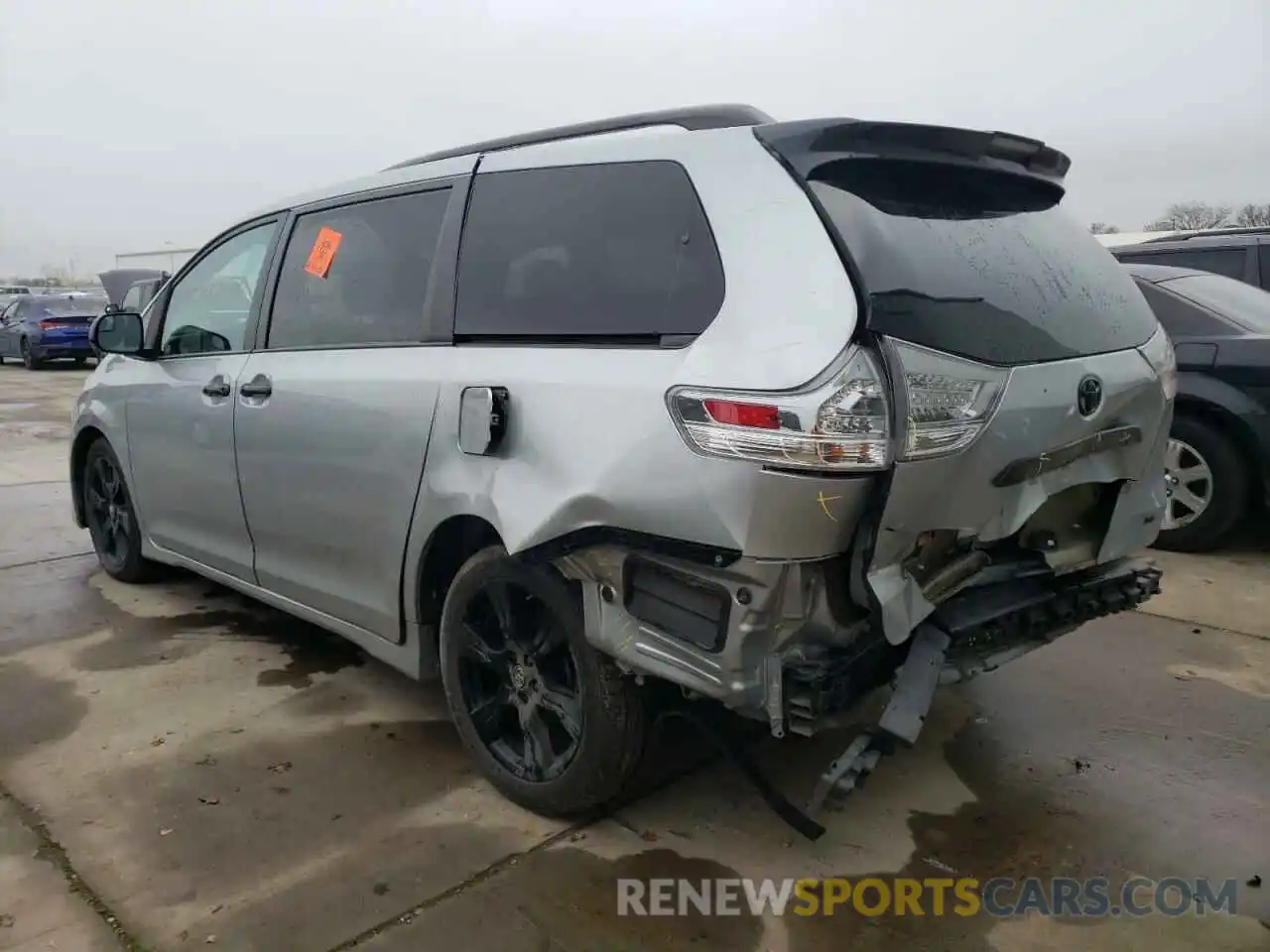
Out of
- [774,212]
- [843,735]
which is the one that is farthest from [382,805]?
[774,212]

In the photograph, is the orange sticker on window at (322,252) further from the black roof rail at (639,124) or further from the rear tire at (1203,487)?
the rear tire at (1203,487)

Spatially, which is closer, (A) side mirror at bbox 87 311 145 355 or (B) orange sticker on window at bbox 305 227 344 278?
(B) orange sticker on window at bbox 305 227 344 278

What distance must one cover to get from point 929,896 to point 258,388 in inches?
113

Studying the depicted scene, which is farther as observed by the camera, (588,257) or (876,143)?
(588,257)

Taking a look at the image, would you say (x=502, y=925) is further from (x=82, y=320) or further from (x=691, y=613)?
(x=82, y=320)

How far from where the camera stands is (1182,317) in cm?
563

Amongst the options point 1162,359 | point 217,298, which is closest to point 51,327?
point 217,298

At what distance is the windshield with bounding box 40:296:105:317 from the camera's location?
2072cm

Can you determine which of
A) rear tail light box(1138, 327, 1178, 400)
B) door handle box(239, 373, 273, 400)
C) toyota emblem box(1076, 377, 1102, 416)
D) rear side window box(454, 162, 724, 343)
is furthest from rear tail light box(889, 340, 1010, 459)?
door handle box(239, 373, 273, 400)

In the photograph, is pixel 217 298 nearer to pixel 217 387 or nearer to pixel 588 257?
pixel 217 387

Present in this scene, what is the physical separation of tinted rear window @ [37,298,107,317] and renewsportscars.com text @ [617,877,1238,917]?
71.3 feet

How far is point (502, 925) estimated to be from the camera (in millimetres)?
2473

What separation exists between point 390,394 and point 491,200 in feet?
2.26

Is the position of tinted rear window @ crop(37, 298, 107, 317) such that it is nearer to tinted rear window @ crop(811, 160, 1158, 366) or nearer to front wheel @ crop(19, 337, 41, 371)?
front wheel @ crop(19, 337, 41, 371)
